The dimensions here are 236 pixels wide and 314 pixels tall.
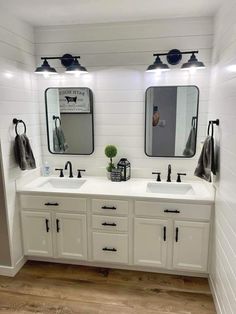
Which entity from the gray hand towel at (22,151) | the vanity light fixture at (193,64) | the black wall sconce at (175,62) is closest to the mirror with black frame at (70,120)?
the gray hand towel at (22,151)

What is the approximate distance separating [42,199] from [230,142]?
1770 millimetres

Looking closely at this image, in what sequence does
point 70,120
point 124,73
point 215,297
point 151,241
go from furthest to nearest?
point 70,120, point 124,73, point 151,241, point 215,297

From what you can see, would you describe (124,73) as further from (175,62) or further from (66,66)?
(66,66)

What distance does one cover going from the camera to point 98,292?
216 centimetres

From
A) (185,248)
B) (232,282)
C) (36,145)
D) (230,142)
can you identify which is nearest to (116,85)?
(36,145)

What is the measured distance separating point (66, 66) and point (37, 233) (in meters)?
1.79

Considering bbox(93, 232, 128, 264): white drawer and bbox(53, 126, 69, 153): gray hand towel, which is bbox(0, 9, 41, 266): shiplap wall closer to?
bbox(53, 126, 69, 153): gray hand towel

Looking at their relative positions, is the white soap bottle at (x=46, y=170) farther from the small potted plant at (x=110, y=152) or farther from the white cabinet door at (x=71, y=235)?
the small potted plant at (x=110, y=152)

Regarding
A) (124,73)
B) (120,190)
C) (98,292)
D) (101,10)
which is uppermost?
(101,10)

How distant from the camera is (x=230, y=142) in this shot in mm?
1644

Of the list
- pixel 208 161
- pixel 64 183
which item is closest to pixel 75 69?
pixel 64 183

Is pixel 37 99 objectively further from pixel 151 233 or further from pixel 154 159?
pixel 151 233

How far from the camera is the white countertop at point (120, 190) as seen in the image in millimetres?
2174

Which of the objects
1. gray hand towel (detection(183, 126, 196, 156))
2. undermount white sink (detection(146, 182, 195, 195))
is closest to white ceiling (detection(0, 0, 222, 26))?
gray hand towel (detection(183, 126, 196, 156))
